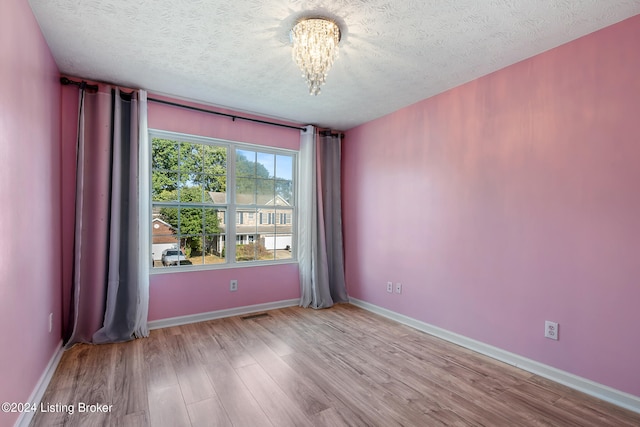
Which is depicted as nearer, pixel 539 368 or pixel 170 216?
pixel 539 368

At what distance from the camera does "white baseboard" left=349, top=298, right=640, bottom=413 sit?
6.56ft

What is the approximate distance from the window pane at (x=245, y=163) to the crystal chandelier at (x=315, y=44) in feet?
6.28

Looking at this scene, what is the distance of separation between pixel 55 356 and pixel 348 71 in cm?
341

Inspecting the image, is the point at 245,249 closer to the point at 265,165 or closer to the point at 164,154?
the point at 265,165

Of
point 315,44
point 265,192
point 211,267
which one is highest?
point 315,44

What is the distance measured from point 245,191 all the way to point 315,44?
7.44 feet

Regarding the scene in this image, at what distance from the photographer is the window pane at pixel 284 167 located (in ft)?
13.9

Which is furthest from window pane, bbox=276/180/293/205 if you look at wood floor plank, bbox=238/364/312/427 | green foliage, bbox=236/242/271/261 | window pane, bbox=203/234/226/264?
wood floor plank, bbox=238/364/312/427

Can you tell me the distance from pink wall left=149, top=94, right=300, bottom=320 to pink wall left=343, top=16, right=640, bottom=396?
1.47m

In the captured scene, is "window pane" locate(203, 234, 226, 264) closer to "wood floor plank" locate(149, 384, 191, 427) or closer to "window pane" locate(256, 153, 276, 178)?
"window pane" locate(256, 153, 276, 178)

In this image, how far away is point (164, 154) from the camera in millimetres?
3441

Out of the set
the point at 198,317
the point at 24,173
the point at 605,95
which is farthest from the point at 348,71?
the point at 198,317

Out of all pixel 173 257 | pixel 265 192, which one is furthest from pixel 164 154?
pixel 265 192

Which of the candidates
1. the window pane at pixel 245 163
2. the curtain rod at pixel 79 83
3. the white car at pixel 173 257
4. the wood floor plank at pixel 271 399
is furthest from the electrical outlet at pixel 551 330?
the curtain rod at pixel 79 83
